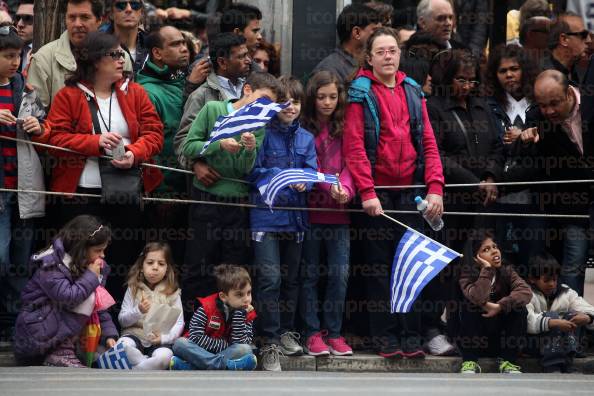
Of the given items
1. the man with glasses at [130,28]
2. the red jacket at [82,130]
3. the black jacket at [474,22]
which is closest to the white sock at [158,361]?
the red jacket at [82,130]

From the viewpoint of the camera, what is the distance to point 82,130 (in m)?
12.0

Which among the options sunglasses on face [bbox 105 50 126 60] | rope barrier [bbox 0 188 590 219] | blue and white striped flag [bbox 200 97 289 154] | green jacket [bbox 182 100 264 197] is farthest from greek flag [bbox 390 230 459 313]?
sunglasses on face [bbox 105 50 126 60]

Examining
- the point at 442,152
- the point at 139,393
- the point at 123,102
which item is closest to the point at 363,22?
the point at 442,152

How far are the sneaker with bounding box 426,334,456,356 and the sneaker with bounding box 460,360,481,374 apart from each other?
18 centimetres

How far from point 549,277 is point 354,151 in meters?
1.95

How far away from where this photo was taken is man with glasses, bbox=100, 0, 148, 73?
13094mm

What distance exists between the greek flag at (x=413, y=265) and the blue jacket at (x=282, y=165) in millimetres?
802

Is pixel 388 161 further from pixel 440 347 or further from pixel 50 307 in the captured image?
pixel 50 307

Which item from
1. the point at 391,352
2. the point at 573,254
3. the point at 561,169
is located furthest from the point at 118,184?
the point at 573,254

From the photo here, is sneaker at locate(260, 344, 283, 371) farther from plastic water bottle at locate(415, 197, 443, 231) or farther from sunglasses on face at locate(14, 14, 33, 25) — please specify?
sunglasses on face at locate(14, 14, 33, 25)

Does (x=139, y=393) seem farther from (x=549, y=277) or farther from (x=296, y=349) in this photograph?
(x=549, y=277)

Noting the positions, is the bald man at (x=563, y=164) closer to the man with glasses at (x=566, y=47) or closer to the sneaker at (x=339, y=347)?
the man with glasses at (x=566, y=47)

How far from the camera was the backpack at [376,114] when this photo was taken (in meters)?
12.3

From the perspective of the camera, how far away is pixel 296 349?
39.6 ft
